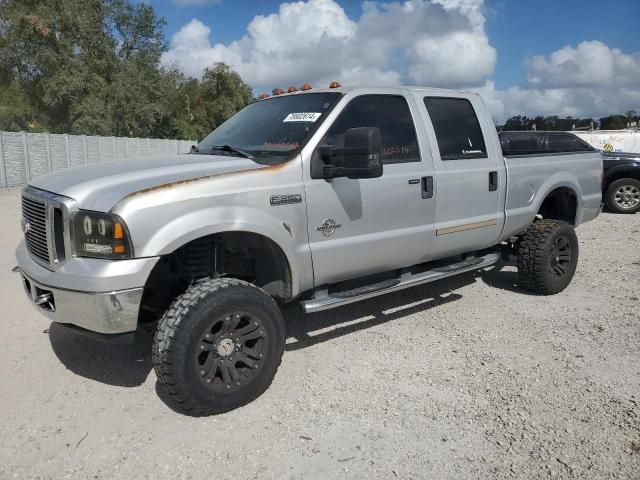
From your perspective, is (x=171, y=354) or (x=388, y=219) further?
(x=388, y=219)

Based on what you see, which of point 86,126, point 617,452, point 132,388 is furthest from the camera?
point 86,126

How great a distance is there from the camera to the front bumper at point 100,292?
2.80m

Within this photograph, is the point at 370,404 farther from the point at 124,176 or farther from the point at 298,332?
the point at 124,176

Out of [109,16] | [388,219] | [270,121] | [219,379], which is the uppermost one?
[109,16]

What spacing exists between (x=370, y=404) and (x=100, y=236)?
6.17 feet

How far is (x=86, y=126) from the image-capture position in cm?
3003

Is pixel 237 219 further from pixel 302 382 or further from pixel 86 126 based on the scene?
pixel 86 126

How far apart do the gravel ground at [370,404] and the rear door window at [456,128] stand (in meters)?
1.49

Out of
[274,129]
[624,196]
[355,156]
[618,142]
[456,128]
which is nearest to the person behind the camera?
[355,156]

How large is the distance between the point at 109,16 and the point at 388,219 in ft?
109

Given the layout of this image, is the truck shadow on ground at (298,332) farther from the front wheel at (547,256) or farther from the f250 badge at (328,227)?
the f250 badge at (328,227)

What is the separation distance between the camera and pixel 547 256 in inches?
205

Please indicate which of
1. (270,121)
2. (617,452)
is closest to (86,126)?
(270,121)

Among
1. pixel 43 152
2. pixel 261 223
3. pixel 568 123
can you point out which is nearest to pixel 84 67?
pixel 43 152
